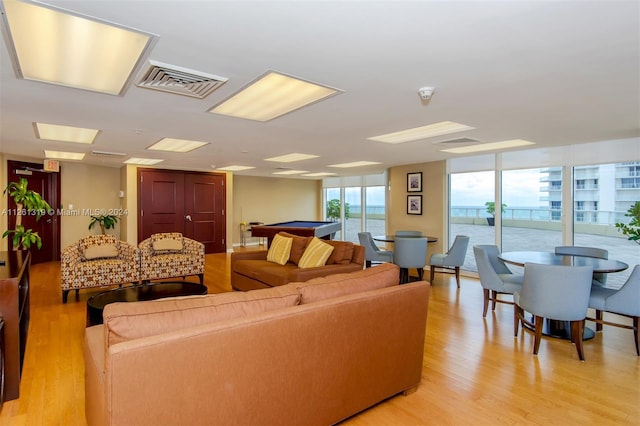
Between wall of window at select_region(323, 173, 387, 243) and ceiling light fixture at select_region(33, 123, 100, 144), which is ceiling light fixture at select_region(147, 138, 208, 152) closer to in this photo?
ceiling light fixture at select_region(33, 123, 100, 144)

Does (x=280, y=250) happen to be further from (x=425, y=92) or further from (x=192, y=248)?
(x=425, y=92)

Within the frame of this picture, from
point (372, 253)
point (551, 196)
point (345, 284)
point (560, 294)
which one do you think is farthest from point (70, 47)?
point (551, 196)

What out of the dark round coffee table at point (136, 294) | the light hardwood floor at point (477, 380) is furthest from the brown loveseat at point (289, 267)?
the light hardwood floor at point (477, 380)

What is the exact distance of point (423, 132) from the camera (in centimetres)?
444

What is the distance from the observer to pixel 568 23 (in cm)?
173

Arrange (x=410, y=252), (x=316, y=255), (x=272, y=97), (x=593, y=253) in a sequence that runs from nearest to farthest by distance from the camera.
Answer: (x=272, y=97), (x=593, y=253), (x=316, y=255), (x=410, y=252)

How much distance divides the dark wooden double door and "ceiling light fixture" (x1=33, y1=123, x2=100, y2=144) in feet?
10.7

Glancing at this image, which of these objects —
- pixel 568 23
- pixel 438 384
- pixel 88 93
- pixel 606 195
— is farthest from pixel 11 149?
pixel 606 195

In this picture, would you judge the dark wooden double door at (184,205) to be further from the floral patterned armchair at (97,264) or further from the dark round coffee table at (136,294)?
A: the dark round coffee table at (136,294)

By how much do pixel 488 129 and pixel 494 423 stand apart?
3.12 m

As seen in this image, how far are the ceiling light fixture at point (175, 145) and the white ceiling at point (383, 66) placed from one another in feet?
2.30

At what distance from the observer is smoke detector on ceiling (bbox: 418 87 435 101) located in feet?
8.71

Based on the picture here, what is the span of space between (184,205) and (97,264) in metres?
4.18

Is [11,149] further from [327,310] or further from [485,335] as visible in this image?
[485,335]
